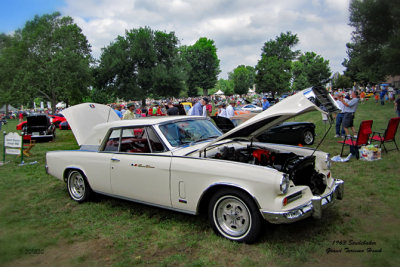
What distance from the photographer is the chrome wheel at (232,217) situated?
3377 millimetres

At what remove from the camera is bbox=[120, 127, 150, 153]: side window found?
14.6ft

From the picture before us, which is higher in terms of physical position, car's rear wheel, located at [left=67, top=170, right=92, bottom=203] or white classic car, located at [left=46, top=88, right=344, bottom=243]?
white classic car, located at [left=46, top=88, right=344, bottom=243]

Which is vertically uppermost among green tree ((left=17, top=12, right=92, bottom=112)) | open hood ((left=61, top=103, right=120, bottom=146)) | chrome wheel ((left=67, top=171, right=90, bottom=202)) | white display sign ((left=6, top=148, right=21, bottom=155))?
green tree ((left=17, top=12, right=92, bottom=112))

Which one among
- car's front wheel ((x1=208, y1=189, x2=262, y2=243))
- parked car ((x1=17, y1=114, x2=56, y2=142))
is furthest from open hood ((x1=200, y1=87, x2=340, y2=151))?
parked car ((x1=17, y1=114, x2=56, y2=142))

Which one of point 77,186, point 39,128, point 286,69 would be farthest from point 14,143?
point 286,69

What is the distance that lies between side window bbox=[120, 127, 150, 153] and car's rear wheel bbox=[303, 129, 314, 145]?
692cm

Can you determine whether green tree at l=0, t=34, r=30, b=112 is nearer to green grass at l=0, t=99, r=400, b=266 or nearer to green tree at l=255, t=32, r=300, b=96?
green grass at l=0, t=99, r=400, b=266

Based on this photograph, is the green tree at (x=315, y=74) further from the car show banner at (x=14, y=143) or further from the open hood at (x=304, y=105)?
the open hood at (x=304, y=105)

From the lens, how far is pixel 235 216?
136 inches

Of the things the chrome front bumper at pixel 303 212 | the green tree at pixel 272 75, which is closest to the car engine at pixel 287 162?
the chrome front bumper at pixel 303 212

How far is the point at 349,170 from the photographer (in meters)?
6.48

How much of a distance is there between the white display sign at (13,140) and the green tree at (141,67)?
2864cm

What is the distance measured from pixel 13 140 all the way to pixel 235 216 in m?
8.16

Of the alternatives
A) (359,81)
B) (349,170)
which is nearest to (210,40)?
(359,81)
